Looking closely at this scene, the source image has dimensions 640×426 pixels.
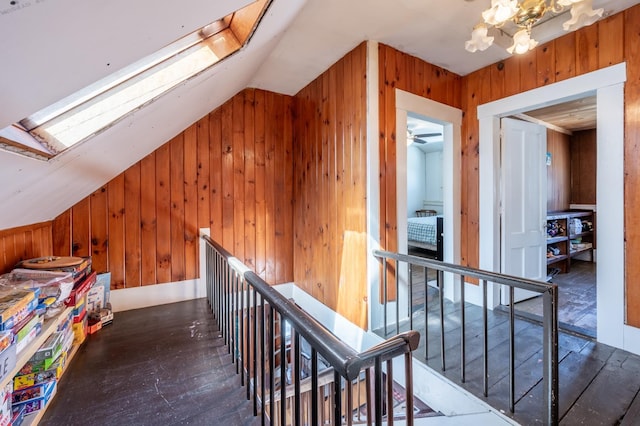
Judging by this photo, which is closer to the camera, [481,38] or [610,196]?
[481,38]

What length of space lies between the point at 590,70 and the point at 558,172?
12.5 feet

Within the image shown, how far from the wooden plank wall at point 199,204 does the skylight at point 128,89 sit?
1583 millimetres

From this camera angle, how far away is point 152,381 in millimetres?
1632

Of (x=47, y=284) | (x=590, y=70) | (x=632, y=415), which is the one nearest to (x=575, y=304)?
(x=632, y=415)

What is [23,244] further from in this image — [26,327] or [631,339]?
[631,339]

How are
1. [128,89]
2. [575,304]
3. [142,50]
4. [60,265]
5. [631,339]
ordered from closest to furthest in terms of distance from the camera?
1. [142,50]
2. [128,89]
3. [60,265]
4. [631,339]
5. [575,304]

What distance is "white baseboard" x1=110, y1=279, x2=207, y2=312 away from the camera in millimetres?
2697

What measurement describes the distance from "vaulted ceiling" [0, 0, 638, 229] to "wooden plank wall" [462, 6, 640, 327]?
13 cm

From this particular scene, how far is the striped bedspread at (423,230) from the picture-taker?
14.8 feet

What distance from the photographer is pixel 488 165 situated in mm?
2746

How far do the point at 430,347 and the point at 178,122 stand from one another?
9.16 feet

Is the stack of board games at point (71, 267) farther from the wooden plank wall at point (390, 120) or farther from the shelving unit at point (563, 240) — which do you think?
the shelving unit at point (563, 240)

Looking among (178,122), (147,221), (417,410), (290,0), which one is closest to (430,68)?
(290,0)

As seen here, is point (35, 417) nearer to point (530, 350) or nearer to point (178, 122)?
point (178, 122)
